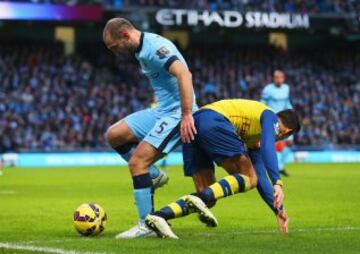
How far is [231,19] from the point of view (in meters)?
40.2

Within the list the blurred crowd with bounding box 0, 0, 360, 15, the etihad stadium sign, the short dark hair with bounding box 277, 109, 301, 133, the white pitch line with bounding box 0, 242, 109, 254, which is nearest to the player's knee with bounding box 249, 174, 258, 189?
the short dark hair with bounding box 277, 109, 301, 133

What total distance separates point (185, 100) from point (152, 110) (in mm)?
735

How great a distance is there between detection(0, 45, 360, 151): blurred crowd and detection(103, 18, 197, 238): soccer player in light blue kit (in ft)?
82.3

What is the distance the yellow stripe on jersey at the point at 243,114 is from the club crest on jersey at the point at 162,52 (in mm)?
656

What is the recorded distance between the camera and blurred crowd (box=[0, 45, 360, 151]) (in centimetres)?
3466

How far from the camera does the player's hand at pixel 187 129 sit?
7746mm

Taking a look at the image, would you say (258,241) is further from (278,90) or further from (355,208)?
(278,90)

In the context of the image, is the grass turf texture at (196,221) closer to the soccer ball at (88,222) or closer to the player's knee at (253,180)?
the soccer ball at (88,222)

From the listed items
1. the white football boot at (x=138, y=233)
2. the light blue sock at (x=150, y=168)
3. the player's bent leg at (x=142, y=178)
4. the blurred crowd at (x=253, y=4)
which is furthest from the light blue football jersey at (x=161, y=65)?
the blurred crowd at (x=253, y=4)

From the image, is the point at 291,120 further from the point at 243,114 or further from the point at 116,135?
the point at 116,135

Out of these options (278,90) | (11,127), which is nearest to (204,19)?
(11,127)

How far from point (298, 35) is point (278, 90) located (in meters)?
27.5

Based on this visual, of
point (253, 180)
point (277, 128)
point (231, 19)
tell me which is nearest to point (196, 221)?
point (253, 180)

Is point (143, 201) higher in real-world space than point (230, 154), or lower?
lower
